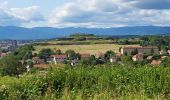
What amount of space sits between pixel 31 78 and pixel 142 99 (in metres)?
2.88

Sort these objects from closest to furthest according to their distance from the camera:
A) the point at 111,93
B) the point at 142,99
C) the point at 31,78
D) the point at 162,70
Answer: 1. the point at 142,99
2. the point at 111,93
3. the point at 31,78
4. the point at 162,70

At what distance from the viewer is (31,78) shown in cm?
961

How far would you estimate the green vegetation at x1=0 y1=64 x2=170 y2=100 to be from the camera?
8.41 metres

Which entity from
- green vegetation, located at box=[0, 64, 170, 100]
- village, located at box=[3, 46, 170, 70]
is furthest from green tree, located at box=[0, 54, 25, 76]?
green vegetation, located at box=[0, 64, 170, 100]

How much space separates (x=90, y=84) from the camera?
380 inches

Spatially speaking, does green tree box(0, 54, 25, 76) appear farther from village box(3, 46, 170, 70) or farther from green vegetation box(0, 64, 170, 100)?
green vegetation box(0, 64, 170, 100)

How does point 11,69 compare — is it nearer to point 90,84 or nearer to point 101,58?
point 90,84

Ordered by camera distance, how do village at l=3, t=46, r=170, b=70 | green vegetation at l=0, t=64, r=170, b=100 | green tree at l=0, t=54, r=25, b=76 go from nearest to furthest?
1. green vegetation at l=0, t=64, r=170, b=100
2. green tree at l=0, t=54, r=25, b=76
3. village at l=3, t=46, r=170, b=70

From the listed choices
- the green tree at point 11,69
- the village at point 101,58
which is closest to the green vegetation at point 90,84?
the village at point 101,58

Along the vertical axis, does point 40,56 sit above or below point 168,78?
below

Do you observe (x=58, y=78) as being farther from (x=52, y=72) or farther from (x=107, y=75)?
(x=107, y=75)

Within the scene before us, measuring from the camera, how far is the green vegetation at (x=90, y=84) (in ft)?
27.6

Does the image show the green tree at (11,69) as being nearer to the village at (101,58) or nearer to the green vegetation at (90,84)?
the village at (101,58)

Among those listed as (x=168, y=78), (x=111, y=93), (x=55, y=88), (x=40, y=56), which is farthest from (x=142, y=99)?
(x=40, y=56)
